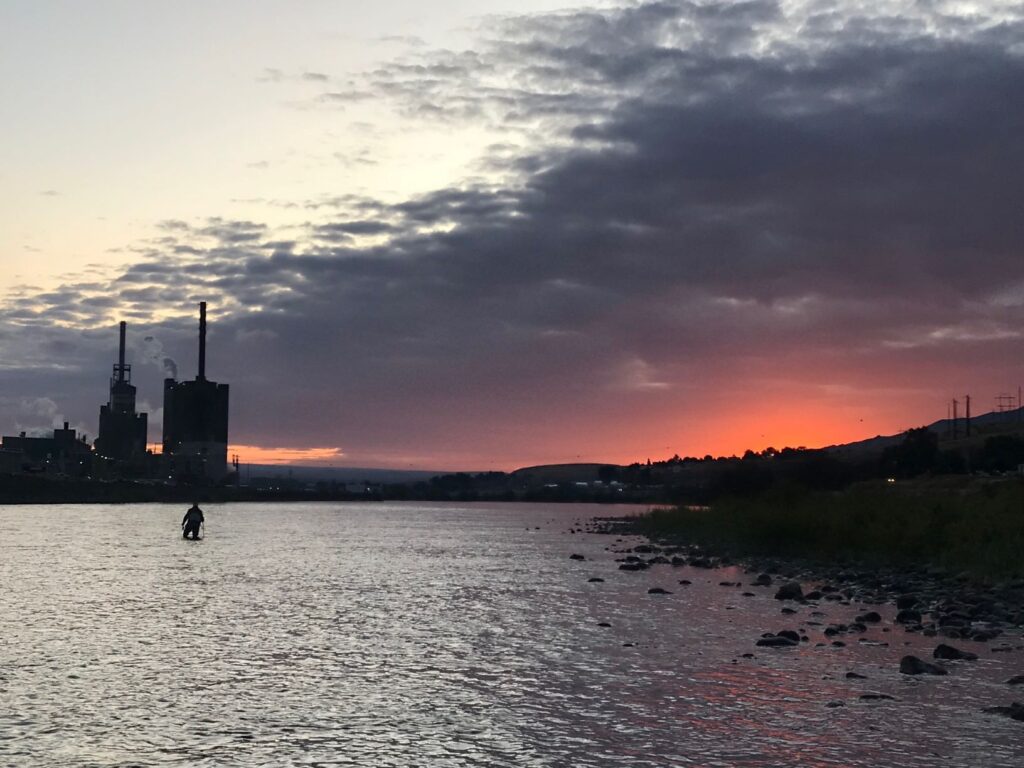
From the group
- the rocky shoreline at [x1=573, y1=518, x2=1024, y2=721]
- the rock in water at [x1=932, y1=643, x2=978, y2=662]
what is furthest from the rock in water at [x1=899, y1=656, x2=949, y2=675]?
the rock in water at [x1=932, y1=643, x2=978, y2=662]

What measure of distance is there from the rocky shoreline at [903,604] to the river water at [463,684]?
58 cm

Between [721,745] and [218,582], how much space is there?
1505 inches

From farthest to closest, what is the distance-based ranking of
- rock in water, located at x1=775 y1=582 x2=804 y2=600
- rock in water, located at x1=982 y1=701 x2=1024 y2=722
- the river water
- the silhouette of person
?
the silhouette of person → rock in water, located at x1=775 y1=582 x2=804 y2=600 → rock in water, located at x1=982 y1=701 x2=1024 y2=722 → the river water

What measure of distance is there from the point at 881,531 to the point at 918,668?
124 feet

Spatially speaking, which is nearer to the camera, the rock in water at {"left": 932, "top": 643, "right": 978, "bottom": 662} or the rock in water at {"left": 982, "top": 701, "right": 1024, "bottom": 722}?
the rock in water at {"left": 982, "top": 701, "right": 1024, "bottom": 722}

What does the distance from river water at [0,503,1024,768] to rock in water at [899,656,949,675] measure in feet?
1.18

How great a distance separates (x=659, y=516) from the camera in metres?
127

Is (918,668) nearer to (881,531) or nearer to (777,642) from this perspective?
(777,642)

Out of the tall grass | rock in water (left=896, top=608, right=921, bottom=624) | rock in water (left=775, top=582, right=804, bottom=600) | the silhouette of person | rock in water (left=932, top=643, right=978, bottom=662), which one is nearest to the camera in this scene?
rock in water (left=932, top=643, right=978, bottom=662)

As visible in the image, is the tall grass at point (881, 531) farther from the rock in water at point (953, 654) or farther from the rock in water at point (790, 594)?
the rock in water at point (953, 654)

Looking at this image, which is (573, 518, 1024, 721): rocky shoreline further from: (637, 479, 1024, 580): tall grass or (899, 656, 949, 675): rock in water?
(637, 479, 1024, 580): tall grass

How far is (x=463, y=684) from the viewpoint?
23422 mm

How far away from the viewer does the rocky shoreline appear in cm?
2622

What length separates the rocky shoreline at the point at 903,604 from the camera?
1032 inches
